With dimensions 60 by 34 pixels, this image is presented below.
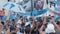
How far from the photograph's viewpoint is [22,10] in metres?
2.87

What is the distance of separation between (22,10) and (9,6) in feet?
0.77

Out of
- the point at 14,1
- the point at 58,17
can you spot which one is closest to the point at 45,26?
the point at 58,17

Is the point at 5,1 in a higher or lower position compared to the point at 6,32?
higher

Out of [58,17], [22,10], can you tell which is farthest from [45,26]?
[22,10]

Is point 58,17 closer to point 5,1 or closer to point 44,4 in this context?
point 44,4

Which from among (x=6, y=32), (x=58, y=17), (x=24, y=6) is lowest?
(x=6, y=32)

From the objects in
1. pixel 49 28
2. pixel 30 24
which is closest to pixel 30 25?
pixel 30 24

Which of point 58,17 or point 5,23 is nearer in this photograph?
point 58,17

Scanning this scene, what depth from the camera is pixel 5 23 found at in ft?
9.66

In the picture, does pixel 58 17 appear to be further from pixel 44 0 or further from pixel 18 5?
pixel 18 5

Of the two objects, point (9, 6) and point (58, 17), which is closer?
point (58, 17)

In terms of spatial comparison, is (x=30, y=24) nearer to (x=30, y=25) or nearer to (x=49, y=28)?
(x=30, y=25)

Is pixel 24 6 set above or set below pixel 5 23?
above

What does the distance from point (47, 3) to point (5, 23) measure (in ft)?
2.50
